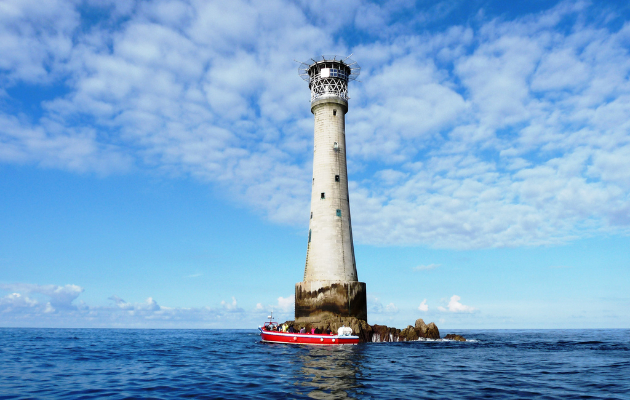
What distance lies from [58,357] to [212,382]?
21925mm

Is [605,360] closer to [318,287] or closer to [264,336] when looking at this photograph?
[318,287]

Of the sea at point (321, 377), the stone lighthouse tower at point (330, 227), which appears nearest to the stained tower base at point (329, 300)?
the stone lighthouse tower at point (330, 227)

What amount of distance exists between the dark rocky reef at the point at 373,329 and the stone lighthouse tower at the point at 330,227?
955 mm

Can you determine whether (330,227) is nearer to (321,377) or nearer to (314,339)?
(314,339)

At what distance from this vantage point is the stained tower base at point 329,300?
4819 cm

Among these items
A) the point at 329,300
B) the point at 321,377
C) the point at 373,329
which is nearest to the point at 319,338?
the point at 329,300

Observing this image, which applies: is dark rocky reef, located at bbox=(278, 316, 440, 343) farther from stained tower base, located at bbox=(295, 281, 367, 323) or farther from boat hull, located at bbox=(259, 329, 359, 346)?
boat hull, located at bbox=(259, 329, 359, 346)

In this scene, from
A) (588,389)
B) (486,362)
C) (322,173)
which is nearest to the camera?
(588,389)

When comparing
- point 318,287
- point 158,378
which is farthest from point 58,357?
point 318,287

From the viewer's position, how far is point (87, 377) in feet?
82.8

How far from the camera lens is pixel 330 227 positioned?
50.2 meters

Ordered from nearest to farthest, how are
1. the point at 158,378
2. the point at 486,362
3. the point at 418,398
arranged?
the point at 418,398 → the point at 158,378 → the point at 486,362

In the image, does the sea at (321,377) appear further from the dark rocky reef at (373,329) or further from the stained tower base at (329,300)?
the stained tower base at (329,300)

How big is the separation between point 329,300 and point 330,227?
799 centimetres
